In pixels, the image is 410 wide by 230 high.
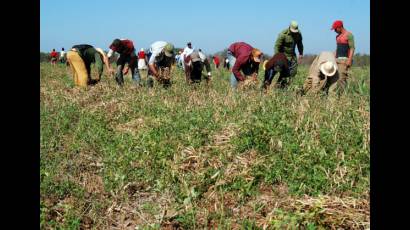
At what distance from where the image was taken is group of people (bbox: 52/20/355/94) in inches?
296

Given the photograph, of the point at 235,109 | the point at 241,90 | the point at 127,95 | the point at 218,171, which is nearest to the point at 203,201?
the point at 218,171

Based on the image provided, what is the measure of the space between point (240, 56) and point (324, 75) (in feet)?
5.53

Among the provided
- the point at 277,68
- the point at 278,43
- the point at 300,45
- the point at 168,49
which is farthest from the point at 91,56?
the point at 300,45

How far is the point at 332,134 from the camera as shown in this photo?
4566mm

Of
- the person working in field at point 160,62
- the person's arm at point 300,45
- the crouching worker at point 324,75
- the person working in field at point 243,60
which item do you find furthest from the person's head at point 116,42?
the crouching worker at point 324,75

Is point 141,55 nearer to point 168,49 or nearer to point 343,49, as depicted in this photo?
point 168,49

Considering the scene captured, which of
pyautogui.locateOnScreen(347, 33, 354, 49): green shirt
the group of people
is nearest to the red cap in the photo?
the group of people

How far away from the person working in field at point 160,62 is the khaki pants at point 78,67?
160 centimetres

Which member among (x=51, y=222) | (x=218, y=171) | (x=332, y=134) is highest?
(x=332, y=134)

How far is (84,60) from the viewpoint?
970cm

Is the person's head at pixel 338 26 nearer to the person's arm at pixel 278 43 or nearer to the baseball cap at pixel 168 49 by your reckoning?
the person's arm at pixel 278 43
